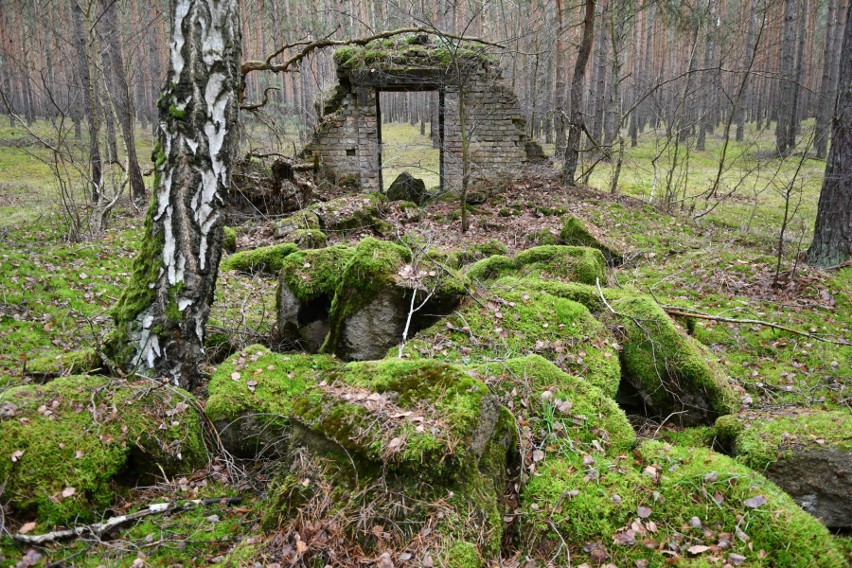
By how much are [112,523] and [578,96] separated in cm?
1423

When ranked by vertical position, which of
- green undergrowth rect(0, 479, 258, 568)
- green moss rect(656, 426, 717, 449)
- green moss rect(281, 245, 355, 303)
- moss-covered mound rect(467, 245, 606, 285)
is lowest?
green moss rect(656, 426, 717, 449)

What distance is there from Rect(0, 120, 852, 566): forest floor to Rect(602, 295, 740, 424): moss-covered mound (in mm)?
649

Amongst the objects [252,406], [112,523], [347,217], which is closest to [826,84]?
[347,217]

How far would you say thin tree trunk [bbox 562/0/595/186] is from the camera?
1330 centimetres

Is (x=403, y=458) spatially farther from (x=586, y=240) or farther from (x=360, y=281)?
(x=586, y=240)

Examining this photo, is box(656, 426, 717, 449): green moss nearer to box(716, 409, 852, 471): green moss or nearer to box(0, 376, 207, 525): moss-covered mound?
box(716, 409, 852, 471): green moss

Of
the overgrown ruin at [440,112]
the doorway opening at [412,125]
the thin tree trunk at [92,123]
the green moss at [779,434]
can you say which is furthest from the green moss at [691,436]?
the doorway opening at [412,125]

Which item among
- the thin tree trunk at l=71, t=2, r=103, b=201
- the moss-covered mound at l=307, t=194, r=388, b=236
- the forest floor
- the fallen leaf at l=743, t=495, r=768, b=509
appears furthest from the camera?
the moss-covered mound at l=307, t=194, r=388, b=236

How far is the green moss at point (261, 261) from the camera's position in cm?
792

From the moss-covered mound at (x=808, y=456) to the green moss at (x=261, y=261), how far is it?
6.28 metres

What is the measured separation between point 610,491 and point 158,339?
2985mm

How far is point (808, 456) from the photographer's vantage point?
10.0ft

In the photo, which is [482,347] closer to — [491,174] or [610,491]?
[610,491]

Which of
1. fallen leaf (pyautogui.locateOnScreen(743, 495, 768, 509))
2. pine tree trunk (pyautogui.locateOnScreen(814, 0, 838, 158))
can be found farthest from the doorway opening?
fallen leaf (pyautogui.locateOnScreen(743, 495, 768, 509))
